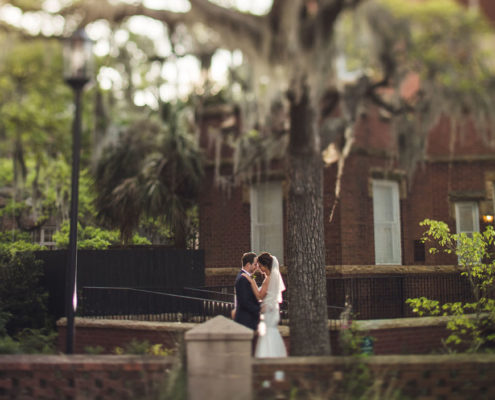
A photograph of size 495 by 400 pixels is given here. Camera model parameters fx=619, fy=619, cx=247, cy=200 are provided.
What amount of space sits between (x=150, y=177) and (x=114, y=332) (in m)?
5.17

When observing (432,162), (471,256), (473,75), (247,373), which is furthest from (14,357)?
(432,162)

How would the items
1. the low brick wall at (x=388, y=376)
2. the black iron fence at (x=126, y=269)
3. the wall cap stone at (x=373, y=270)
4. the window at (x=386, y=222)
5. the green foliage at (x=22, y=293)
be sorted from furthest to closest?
the window at (x=386, y=222), the black iron fence at (x=126, y=269), the wall cap stone at (x=373, y=270), the green foliage at (x=22, y=293), the low brick wall at (x=388, y=376)

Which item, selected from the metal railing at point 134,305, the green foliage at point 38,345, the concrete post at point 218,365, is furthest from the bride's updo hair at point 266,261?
the metal railing at point 134,305

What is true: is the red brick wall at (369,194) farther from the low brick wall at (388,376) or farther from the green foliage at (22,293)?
the low brick wall at (388,376)

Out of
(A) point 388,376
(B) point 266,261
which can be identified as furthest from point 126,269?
(A) point 388,376

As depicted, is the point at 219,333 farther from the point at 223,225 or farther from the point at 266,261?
the point at 223,225

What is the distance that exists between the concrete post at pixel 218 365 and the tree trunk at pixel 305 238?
2888mm

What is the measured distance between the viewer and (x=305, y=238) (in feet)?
30.4

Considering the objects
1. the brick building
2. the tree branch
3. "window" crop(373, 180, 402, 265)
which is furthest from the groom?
"window" crop(373, 180, 402, 265)

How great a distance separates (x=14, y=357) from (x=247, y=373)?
2.91 metres

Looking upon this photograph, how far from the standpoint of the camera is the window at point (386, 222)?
15.8 m

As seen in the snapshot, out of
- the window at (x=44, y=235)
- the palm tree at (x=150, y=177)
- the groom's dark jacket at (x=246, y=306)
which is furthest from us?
the window at (x=44, y=235)

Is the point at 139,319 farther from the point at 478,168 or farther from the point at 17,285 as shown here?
the point at 478,168

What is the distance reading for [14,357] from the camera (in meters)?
7.28
